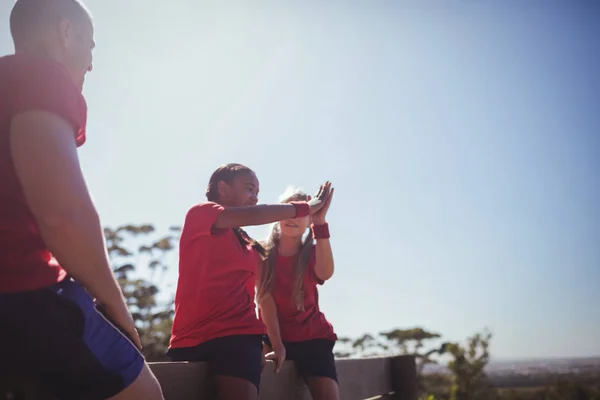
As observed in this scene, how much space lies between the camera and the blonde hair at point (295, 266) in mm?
3031

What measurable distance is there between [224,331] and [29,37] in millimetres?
1360

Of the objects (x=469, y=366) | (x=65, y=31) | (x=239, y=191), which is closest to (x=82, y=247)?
(x=65, y=31)

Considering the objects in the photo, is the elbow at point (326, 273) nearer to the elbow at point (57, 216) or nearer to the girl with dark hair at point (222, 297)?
the girl with dark hair at point (222, 297)

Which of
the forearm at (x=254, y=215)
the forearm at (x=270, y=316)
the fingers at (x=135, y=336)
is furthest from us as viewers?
the forearm at (x=270, y=316)

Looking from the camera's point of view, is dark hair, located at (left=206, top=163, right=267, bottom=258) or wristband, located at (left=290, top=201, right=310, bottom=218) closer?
wristband, located at (left=290, top=201, right=310, bottom=218)

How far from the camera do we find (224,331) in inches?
81.8

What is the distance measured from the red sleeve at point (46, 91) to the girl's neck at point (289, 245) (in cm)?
227

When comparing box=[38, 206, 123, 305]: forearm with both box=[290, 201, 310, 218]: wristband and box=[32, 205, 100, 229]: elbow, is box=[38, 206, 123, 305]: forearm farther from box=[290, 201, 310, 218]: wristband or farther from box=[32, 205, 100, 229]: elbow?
box=[290, 201, 310, 218]: wristband

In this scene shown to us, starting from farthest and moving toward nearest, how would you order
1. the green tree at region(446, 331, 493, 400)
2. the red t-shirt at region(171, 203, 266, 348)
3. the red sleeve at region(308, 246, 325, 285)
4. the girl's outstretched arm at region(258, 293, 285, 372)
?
the green tree at region(446, 331, 493, 400), the red sleeve at region(308, 246, 325, 285), the girl's outstretched arm at region(258, 293, 285, 372), the red t-shirt at region(171, 203, 266, 348)

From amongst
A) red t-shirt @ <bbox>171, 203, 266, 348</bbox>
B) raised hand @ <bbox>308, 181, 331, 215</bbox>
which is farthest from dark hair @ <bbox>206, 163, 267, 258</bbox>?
raised hand @ <bbox>308, 181, 331, 215</bbox>

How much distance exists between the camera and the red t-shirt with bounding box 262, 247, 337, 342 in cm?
298

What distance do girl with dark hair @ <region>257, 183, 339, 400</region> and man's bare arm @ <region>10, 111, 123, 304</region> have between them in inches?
69.3

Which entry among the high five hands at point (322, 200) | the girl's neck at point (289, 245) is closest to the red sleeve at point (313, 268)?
the girl's neck at point (289, 245)

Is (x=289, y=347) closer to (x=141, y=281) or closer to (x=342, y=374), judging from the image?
(x=342, y=374)
